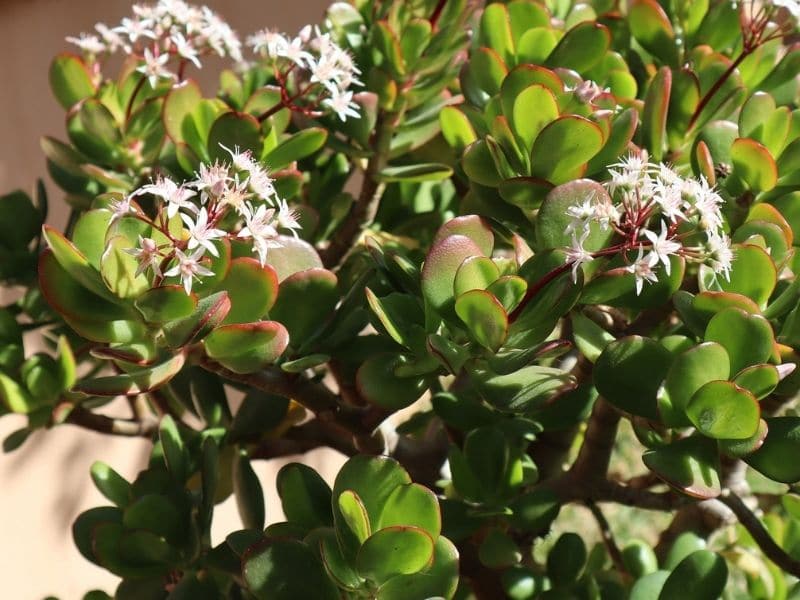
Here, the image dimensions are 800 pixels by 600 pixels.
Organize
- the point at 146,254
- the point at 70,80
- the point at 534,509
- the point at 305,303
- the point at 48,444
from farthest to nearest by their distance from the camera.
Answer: the point at 48,444
the point at 70,80
the point at 534,509
the point at 305,303
the point at 146,254

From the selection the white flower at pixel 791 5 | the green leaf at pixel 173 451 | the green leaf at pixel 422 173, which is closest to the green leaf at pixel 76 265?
the green leaf at pixel 173 451

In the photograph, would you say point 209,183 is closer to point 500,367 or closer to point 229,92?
point 500,367

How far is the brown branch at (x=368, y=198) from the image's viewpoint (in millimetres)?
811

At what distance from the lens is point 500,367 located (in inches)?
21.2

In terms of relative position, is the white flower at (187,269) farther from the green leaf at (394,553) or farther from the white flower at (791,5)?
the white flower at (791,5)

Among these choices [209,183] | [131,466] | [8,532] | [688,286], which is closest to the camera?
[209,183]

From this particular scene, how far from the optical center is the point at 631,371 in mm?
565

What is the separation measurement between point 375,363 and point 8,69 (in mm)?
1348

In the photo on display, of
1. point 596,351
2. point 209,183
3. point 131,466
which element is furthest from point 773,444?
point 131,466

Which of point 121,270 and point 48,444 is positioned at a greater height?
point 121,270

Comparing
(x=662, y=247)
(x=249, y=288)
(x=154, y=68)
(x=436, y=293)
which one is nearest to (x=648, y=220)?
(x=662, y=247)

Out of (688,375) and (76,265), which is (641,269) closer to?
(688,375)

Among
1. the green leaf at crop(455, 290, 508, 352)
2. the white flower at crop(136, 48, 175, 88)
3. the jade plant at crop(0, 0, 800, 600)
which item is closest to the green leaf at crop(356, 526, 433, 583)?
the jade plant at crop(0, 0, 800, 600)

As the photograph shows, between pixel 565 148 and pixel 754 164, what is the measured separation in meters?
0.14
